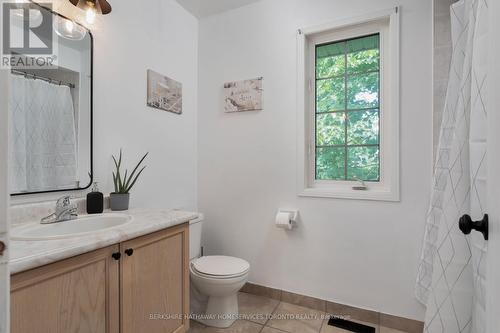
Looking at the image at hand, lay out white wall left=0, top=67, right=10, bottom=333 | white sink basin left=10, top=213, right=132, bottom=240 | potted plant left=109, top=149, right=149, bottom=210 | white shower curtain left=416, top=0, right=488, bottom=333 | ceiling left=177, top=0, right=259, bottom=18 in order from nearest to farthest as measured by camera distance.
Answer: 1. white wall left=0, top=67, right=10, bottom=333
2. white shower curtain left=416, top=0, right=488, bottom=333
3. white sink basin left=10, top=213, right=132, bottom=240
4. potted plant left=109, top=149, right=149, bottom=210
5. ceiling left=177, top=0, right=259, bottom=18

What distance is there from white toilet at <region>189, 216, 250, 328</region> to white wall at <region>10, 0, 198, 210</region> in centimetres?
47

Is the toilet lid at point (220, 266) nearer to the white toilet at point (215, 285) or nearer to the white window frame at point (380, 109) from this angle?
the white toilet at point (215, 285)

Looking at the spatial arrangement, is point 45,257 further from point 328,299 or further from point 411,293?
point 411,293

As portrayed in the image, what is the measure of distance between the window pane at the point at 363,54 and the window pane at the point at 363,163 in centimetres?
60

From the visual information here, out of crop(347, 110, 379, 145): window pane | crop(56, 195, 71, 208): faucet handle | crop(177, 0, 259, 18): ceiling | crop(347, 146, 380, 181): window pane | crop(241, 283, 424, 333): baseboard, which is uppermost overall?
crop(177, 0, 259, 18): ceiling

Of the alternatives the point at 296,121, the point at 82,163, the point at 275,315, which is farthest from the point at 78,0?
the point at 275,315

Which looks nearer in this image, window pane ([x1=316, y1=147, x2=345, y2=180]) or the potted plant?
the potted plant

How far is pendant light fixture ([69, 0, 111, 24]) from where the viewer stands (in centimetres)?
144

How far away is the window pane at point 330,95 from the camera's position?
6.66 ft

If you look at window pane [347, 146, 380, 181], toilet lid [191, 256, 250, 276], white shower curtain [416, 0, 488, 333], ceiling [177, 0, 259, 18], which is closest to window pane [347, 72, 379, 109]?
window pane [347, 146, 380, 181]

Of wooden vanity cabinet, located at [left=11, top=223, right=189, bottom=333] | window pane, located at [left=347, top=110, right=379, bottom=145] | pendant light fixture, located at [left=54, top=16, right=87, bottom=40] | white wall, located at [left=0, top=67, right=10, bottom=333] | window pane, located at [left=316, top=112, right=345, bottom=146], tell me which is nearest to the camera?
white wall, located at [left=0, top=67, right=10, bottom=333]

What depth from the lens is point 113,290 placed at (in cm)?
107

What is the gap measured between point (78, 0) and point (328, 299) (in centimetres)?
249

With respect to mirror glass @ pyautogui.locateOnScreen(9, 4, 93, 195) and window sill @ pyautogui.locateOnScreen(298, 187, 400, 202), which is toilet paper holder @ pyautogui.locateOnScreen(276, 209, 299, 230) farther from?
mirror glass @ pyautogui.locateOnScreen(9, 4, 93, 195)
